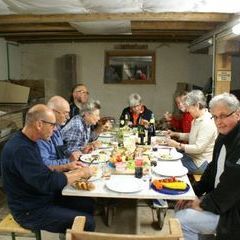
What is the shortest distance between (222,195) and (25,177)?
4.22 ft

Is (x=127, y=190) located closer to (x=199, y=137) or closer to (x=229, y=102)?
(x=229, y=102)

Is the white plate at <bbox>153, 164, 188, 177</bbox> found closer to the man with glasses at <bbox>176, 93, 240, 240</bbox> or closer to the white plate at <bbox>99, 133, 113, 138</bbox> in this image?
the man with glasses at <bbox>176, 93, 240, 240</bbox>

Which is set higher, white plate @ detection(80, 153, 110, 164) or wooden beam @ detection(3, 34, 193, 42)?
wooden beam @ detection(3, 34, 193, 42)

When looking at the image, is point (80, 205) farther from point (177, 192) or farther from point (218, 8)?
point (218, 8)

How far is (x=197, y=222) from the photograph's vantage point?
86.4 inches

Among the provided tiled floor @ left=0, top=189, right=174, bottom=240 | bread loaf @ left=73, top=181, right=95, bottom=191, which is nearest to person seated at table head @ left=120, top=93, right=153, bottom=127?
tiled floor @ left=0, top=189, right=174, bottom=240

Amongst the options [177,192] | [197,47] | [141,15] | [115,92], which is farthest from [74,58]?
[177,192]

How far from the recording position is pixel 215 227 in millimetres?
2182

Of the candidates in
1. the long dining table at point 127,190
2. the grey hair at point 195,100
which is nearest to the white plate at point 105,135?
the grey hair at point 195,100

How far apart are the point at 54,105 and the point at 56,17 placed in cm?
139

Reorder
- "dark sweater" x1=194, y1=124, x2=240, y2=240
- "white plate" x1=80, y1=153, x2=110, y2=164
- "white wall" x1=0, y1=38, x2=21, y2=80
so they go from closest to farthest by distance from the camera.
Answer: "dark sweater" x1=194, y1=124, x2=240, y2=240 → "white plate" x1=80, y1=153, x2=110, y2=164 → "white wall" x1=0, y1=38, x2=21, y2=80

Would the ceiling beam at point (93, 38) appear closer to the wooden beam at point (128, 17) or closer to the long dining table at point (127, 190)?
the wooden beam at point (128, 17)

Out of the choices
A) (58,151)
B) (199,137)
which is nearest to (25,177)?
(58,151)

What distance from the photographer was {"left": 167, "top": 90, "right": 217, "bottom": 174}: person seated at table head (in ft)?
10.8
